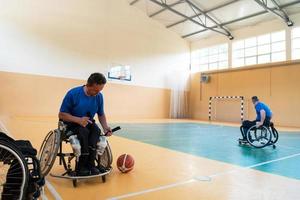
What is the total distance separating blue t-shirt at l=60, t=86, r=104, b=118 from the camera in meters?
2.29

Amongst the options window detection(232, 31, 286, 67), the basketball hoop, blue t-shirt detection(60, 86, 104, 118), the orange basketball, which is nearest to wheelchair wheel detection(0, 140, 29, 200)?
blue t-shirt detection(60, 86, 104, 118)

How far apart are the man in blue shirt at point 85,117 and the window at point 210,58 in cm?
1191

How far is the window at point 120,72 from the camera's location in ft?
39.6

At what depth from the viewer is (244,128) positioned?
4617 mm

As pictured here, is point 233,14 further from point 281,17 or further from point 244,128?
point 244,128

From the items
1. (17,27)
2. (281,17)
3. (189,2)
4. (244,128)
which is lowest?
(244,128)

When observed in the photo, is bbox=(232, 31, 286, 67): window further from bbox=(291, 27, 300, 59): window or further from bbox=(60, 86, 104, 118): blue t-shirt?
bbox=(60, 86, 104, 118): blue t-shirt

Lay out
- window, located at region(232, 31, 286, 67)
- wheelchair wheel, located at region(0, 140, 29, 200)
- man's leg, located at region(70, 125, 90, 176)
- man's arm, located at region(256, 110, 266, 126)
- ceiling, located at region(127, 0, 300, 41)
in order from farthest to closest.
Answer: window, located at region(232, 31, 286, 67) → ceiling, located at region(127, 0, 300, 41) → man's arm, located at region(256, 110, 266, 126) → man's leg, located at region(70, 125, 90, 176) → wheelchair wheel, located at region(0, 140, 29, 200)

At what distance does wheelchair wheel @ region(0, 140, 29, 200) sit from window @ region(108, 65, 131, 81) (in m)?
10.7

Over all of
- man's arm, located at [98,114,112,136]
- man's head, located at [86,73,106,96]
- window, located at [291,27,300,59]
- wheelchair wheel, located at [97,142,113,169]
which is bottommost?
wheelchair wheel, located at [97,142,113,169]

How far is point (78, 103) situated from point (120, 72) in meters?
10.2

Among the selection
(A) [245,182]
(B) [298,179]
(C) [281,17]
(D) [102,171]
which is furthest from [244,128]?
(C) [281,17]

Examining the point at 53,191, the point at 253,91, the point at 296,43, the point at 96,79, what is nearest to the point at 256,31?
the point at 296,43

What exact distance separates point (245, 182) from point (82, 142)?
1.60 metres
